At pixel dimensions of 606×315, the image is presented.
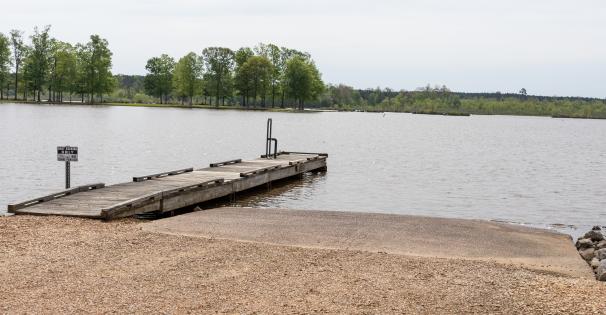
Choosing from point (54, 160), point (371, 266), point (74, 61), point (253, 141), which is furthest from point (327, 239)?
point (74, 61)

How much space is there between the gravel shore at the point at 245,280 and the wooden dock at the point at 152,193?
224cm

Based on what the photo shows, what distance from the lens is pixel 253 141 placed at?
206ft

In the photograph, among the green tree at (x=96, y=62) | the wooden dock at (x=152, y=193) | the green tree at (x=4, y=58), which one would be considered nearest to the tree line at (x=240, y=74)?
the green tree at (x=96, y=62)

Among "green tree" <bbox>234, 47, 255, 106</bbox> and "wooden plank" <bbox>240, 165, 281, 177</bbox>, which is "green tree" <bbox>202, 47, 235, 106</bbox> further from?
"wooden plank" <bbox>240, 165, 281, 177</bbox>

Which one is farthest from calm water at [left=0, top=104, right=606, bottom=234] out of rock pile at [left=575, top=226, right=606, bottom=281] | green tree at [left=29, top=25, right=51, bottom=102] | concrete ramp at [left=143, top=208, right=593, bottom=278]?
green tree at [left=29, top=25, right=51, bottom=102]

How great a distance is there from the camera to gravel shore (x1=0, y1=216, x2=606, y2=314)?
890cm

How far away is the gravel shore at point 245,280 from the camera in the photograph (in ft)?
29.2

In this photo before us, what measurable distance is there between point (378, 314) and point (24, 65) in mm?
129462

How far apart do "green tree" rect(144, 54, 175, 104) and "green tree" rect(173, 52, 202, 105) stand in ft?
21.6

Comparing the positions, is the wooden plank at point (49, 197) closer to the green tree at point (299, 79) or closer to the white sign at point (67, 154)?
the white sign at point (67, 154)

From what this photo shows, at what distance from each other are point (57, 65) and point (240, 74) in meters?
35.4

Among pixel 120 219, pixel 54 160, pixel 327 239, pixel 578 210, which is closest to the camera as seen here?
pixel 327 239

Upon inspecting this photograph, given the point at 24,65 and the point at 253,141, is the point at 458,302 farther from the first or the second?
the point at 24,65

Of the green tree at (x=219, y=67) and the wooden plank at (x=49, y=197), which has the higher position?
the green tree at (x=219, y=67)
